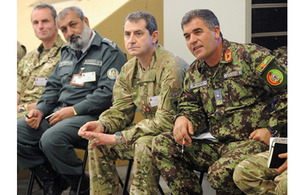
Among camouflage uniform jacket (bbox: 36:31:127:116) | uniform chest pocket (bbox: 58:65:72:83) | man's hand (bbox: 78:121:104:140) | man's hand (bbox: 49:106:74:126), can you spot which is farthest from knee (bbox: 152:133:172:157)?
uniform chest pocket (bbox: 58:65:72:83)

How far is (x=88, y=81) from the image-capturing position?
12.7ft

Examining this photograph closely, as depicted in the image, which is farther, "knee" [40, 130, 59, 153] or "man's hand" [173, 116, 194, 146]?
"knee" [40, 130, 59, 153]

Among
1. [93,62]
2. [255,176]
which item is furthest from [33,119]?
[255,176]

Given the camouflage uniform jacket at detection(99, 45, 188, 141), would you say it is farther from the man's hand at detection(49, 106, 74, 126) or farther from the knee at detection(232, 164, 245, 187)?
the knee at detection(232, 164, 245, 187)

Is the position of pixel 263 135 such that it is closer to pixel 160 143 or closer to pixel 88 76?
pixel 160 143

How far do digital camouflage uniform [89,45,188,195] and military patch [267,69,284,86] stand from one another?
0.76 meters

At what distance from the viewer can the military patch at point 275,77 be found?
8.67 ft

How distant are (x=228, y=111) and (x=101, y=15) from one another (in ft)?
7.73

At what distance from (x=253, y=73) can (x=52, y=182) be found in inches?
83.8

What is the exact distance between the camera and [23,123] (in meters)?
4.03

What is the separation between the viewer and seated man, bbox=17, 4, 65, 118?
14.9 feet

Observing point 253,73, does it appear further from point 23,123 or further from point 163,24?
point 23,123
